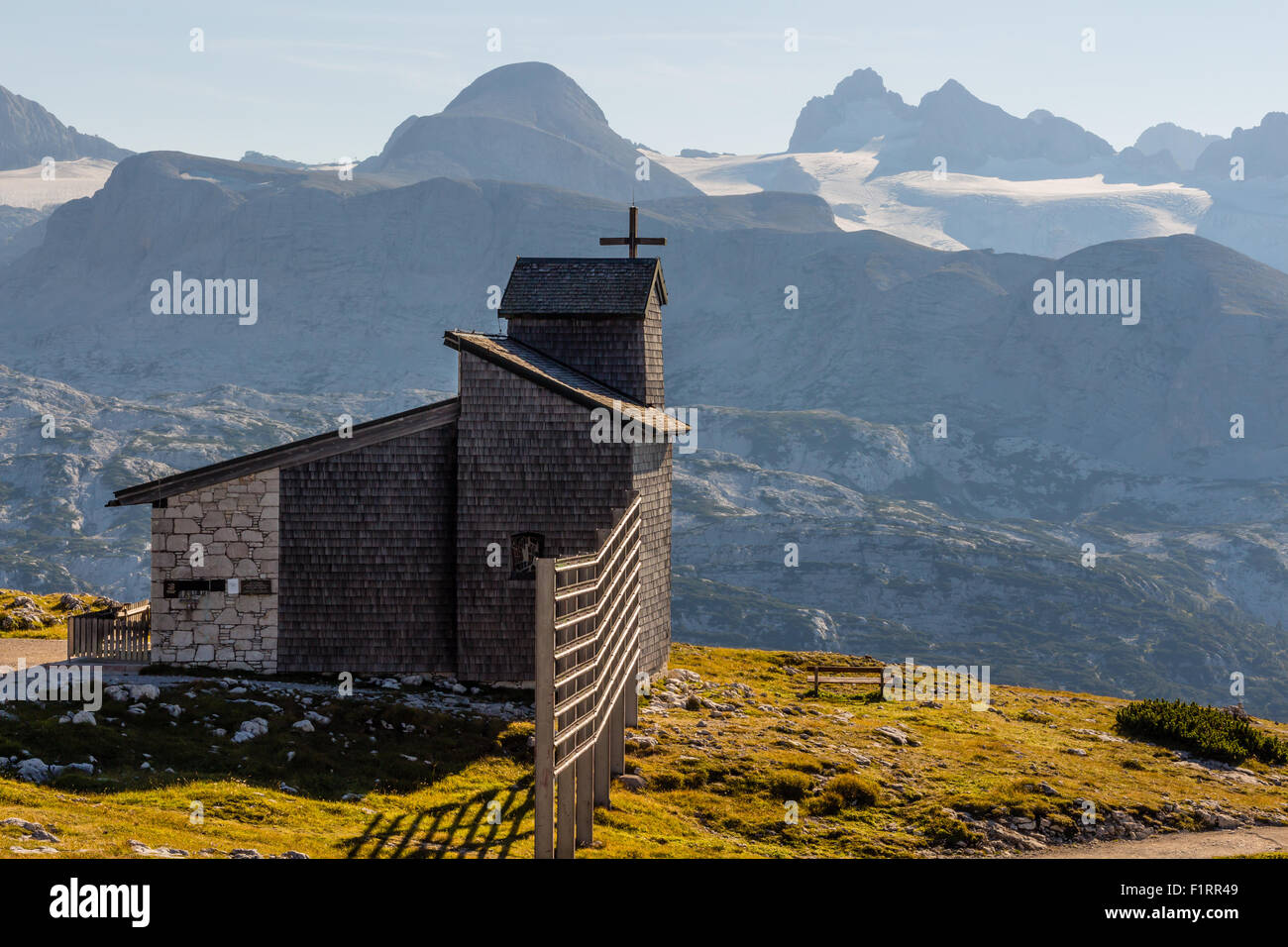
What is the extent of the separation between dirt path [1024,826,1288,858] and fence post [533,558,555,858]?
1120 centimetres

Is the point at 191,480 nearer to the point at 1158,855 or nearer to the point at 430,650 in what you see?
the point at 430,650

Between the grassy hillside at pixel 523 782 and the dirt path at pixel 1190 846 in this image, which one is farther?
the dirt path at pixel 1190 846

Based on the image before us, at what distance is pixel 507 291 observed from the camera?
3681cm

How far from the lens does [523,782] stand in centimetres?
2372

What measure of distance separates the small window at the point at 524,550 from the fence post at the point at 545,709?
15128 millimetres

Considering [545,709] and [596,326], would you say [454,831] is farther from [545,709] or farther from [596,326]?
[596,326]

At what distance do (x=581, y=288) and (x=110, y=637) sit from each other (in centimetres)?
1721

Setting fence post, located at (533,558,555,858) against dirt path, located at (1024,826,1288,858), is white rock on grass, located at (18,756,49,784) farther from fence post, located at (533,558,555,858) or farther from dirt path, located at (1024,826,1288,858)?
dirt path, located at (1024,826,1288,858)

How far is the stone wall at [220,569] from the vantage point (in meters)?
30.7

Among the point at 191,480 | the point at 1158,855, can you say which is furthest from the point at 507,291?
the point at 1158,855

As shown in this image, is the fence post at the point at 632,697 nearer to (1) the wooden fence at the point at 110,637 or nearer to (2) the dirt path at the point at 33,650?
(1) the wooden fence at the point at 110,637

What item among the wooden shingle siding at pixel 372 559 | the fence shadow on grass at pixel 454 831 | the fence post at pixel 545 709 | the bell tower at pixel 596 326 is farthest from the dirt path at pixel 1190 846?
the bell tower at pixel 596 326

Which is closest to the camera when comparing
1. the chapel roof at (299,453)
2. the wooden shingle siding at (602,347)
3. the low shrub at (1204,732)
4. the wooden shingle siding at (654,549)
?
the chapel roof at (299,453)

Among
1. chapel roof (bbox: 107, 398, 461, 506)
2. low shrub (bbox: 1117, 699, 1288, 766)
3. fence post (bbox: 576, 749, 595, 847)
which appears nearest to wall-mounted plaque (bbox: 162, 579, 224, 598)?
chapel roof (bbox: 107, 398, 461, 506)
